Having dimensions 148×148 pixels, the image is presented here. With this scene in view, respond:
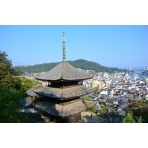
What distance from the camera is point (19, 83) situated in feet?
39.5

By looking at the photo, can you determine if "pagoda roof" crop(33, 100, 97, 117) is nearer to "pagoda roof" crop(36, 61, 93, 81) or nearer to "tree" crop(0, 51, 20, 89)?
"pagoda roof" crop(36, 61, 93, 81)

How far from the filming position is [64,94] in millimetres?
6539

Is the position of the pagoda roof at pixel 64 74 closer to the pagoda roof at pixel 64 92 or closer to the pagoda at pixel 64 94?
the pagoda at pixel 64 94

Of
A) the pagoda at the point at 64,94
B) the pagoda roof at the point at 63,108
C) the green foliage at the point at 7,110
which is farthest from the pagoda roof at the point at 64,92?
the green foliage at the point at 7,110

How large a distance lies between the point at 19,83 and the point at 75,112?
20.2 feet

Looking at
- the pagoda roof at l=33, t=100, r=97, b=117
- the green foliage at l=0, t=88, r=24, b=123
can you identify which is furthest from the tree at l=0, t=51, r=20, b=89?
the green foliage at l=0, t=88, r=24, b=123

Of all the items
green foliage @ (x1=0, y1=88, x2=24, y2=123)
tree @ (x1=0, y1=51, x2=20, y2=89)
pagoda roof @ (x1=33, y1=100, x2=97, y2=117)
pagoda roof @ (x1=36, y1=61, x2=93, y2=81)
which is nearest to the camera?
green foliage @ (x1=0, y1=88, x2=24, y2=123)

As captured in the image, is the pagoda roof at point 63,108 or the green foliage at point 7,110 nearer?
the green foliage at point 7,110

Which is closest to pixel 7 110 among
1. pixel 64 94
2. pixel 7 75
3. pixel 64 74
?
pixel 64 94

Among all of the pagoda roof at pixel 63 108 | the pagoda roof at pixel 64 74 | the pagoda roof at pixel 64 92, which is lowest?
the pagoda roof at pixel 63 108

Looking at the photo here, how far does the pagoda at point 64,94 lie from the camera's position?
6523 millimetres

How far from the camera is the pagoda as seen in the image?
6523 millimetres

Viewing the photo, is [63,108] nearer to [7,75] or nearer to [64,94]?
[64,94]
